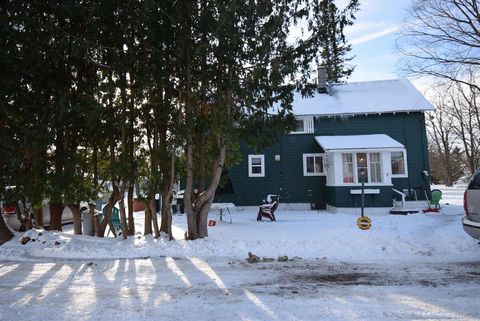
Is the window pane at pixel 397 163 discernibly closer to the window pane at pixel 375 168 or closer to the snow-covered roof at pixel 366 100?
the window pane at pixel 375 168

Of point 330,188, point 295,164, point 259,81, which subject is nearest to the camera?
point 259,81

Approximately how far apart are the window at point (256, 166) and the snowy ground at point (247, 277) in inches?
412

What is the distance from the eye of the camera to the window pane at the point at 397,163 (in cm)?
1992

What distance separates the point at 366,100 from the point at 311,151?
4.29 metres

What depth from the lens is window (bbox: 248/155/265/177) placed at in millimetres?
20953

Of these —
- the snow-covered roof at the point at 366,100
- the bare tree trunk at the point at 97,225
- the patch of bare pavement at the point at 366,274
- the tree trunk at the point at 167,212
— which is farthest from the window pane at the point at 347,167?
the patch of bare pavement at the point at 366,274

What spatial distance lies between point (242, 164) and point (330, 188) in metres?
4.82

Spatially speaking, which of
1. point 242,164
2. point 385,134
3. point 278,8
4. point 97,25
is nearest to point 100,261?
point 97,25

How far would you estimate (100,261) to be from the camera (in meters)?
Result: 8.00

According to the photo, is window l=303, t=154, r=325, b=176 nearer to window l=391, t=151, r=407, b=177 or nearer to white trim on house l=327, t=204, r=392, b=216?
white trim on house l=327, t=204, r=392, b=216

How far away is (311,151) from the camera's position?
819 inches

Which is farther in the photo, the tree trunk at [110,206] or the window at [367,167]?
the window at [367,167]

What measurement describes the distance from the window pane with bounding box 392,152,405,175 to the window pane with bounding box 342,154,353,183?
298cm

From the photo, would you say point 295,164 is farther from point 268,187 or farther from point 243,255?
point 243,255
